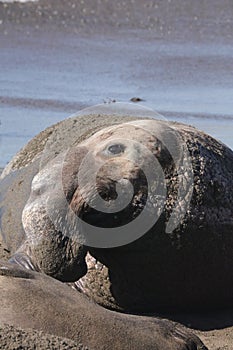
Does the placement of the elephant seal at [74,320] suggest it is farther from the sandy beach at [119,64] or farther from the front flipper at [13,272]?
the sandy beach at [119,64]

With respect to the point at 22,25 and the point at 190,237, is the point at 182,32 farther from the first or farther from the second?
the point at 190,237

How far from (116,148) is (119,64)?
25.4 ft

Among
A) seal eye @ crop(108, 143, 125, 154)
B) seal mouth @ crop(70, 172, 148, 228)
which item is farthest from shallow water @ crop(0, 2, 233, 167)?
seal mouth @ crop(70, 172, 148, 228)

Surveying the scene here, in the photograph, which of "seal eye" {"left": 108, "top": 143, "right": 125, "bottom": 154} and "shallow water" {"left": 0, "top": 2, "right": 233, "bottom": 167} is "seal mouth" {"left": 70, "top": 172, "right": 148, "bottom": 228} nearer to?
"seal eye" {"left": 108, "top": 143, "right": 125, "bottom": 154}

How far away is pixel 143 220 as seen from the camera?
521 centimetres

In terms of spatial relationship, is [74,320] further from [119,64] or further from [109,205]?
[119,64]

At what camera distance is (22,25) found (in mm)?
15906

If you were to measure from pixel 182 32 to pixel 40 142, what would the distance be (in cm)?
884

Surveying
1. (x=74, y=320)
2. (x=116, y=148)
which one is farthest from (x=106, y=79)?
(x=74, y=320)

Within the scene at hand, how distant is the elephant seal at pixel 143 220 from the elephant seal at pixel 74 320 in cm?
59

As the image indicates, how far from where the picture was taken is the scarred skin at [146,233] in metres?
5.17

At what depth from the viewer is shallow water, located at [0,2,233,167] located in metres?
9.93

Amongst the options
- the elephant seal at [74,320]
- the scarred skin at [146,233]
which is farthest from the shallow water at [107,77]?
the elephant seal at [74,320]

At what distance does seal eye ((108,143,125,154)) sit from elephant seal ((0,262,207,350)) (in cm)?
90
